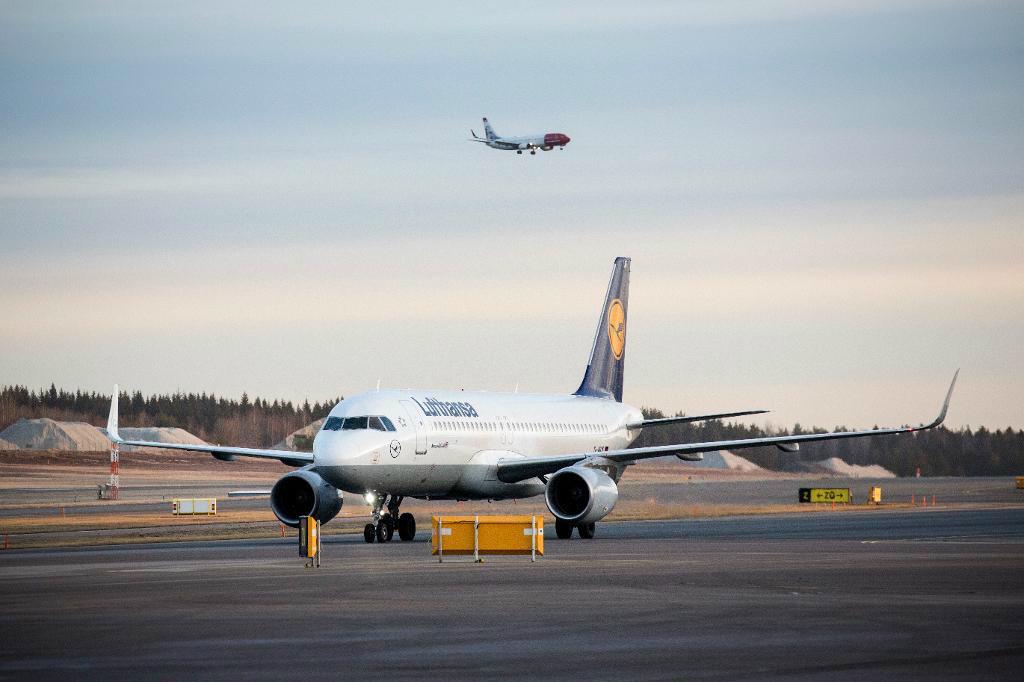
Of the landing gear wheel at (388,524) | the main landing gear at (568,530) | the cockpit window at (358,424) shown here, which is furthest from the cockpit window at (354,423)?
A: the main landing gear at (568,530)

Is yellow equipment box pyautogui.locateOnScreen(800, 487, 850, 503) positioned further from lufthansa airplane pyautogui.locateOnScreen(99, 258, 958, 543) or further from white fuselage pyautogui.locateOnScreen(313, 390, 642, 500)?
lufthansa airplane pyautogui.locateOnScreen(99, 258, 958, 543)

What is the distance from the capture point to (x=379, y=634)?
19703 mm

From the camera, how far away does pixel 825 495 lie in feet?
258

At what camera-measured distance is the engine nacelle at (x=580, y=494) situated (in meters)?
44.4

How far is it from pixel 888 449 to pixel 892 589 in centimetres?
13217

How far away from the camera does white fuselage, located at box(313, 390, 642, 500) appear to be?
42812 mm

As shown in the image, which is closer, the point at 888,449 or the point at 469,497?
the point at 469,497

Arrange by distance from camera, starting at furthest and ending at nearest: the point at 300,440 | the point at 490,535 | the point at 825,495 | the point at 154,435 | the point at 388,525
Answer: the point at 154,435 < the point at 300,440 < the point at 825,495 < the point at 388,525 < the point at 490,535

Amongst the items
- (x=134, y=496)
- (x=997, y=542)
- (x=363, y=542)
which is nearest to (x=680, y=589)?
(x=997, y=542)

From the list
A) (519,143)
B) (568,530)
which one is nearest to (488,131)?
(519,143)

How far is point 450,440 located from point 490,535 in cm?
960

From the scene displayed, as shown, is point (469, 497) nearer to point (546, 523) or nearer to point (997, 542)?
point (546, 523)

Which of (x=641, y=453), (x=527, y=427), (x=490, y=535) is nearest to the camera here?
(x=490, y=535)

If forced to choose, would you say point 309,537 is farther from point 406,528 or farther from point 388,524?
point 406,528
